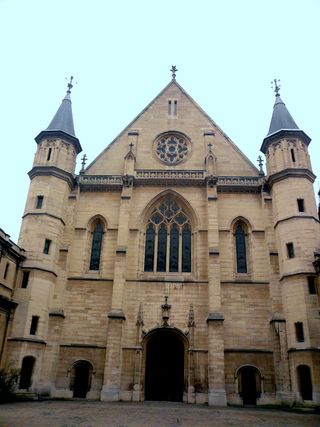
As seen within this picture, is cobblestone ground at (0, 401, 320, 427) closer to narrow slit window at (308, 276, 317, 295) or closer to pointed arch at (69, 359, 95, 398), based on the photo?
pointed arch at (69, 359, 95, 398)

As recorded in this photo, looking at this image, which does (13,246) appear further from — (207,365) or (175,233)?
(207,365)

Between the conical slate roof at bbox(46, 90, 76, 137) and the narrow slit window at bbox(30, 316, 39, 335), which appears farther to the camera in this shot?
the conical slate roof at bbox(46, 90, 76, 137)

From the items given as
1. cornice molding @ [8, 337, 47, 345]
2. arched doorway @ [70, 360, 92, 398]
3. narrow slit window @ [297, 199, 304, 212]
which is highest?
narrow slit window @ [297, 199, 304, 212]

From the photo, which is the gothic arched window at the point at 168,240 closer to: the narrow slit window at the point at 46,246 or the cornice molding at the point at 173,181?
the cornice molding at the point at 173,181

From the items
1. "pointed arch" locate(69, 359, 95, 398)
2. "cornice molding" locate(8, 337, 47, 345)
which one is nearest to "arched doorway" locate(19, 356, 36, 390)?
"cornice molding" locate(8, 337, 47, 345)

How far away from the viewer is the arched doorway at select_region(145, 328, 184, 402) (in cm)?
2028

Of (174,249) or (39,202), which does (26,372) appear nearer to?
(39,202)

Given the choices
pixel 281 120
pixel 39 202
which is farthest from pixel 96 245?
pixel 281 120

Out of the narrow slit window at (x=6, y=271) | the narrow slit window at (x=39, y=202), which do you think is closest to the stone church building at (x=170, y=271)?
the narrow slit window at (x=39, y=202)

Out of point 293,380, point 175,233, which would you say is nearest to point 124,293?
point 175,233

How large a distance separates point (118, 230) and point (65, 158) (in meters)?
6.52

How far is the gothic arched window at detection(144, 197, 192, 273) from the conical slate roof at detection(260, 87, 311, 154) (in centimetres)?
788

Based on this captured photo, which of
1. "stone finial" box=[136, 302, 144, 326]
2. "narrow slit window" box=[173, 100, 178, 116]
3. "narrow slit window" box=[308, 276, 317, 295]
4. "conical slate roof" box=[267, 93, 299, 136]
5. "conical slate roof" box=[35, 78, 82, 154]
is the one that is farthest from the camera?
"narrow slit window" box=[173, 100, 178, 116]

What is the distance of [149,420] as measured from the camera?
1211cm
